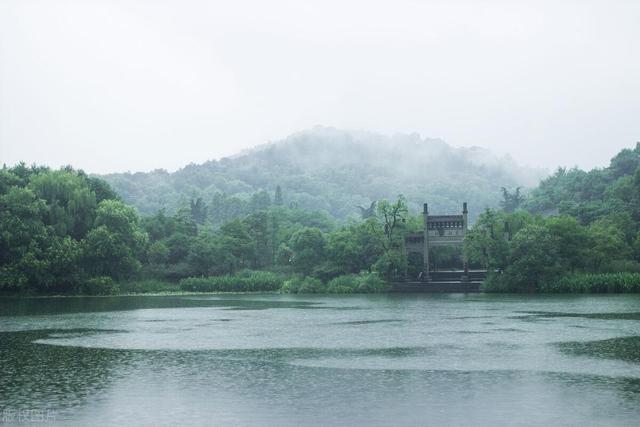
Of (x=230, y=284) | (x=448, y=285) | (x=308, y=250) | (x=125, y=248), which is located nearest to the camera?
(x=448, y=285)

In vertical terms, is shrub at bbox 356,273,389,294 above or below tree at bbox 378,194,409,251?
below

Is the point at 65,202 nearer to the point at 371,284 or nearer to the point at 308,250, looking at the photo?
the point at 308,250

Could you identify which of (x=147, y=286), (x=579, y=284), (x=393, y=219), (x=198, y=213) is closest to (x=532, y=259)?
(x=579, y=284)

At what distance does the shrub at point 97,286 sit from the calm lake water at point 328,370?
1061 inches

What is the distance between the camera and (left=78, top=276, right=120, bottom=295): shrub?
66.1m

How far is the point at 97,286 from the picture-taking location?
218ft

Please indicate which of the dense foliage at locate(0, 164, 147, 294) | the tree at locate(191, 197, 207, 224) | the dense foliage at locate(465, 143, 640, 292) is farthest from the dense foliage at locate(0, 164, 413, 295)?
the tree at locate(191, 197, 207, 224)

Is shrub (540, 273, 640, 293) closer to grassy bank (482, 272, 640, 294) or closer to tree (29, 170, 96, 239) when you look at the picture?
grassy bank (482, 272, 640, 294)

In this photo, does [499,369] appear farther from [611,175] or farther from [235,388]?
[611,175]

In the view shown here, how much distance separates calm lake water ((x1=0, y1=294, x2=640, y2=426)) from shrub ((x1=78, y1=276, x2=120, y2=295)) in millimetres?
26937

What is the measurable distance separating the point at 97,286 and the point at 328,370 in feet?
163

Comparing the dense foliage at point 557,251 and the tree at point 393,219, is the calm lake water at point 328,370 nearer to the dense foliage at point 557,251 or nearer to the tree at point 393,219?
the dense foliage at point 557,251

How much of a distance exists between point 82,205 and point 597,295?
49046mm

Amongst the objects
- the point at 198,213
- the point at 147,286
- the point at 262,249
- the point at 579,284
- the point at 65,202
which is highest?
the point at 198,213
